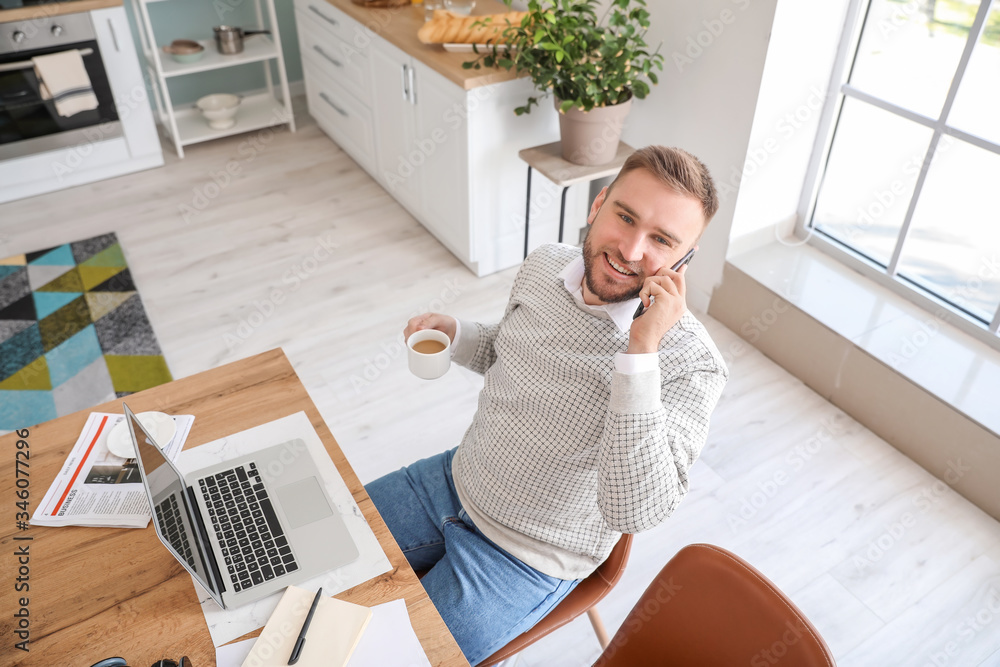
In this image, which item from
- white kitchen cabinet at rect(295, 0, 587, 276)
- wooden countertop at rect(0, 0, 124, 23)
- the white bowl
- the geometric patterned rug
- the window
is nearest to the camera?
the window

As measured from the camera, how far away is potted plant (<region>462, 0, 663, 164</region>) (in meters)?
2.55

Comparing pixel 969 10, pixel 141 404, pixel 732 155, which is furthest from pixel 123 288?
pixel 969 10

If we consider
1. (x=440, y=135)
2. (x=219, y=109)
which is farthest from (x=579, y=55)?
(x=219, y=109)

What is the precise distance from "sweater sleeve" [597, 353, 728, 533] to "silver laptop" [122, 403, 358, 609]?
1.49 ft

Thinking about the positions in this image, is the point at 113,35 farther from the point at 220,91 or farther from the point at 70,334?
the point at 70,334

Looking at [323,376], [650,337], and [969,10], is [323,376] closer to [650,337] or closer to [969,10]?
[650,337]

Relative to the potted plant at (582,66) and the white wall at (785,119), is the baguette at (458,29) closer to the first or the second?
→ the potted plant at (582,66)

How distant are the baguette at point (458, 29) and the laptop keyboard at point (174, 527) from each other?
2.27 meters

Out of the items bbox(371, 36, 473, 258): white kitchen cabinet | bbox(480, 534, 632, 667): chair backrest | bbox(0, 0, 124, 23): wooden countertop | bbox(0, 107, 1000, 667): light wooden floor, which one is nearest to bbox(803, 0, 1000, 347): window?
bbox(0, 107, 1000, 667): light wooden floor

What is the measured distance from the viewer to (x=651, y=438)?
4.11 ft

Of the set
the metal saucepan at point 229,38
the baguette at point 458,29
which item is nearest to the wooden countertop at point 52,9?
the metal saucepan at point 229,38

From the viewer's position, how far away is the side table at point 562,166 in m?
2.75

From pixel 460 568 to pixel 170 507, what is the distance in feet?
1.78

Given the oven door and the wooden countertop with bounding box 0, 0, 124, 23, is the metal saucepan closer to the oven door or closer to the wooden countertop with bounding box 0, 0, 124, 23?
the wooden countertop with bounding box 0, 0, 124, 23
